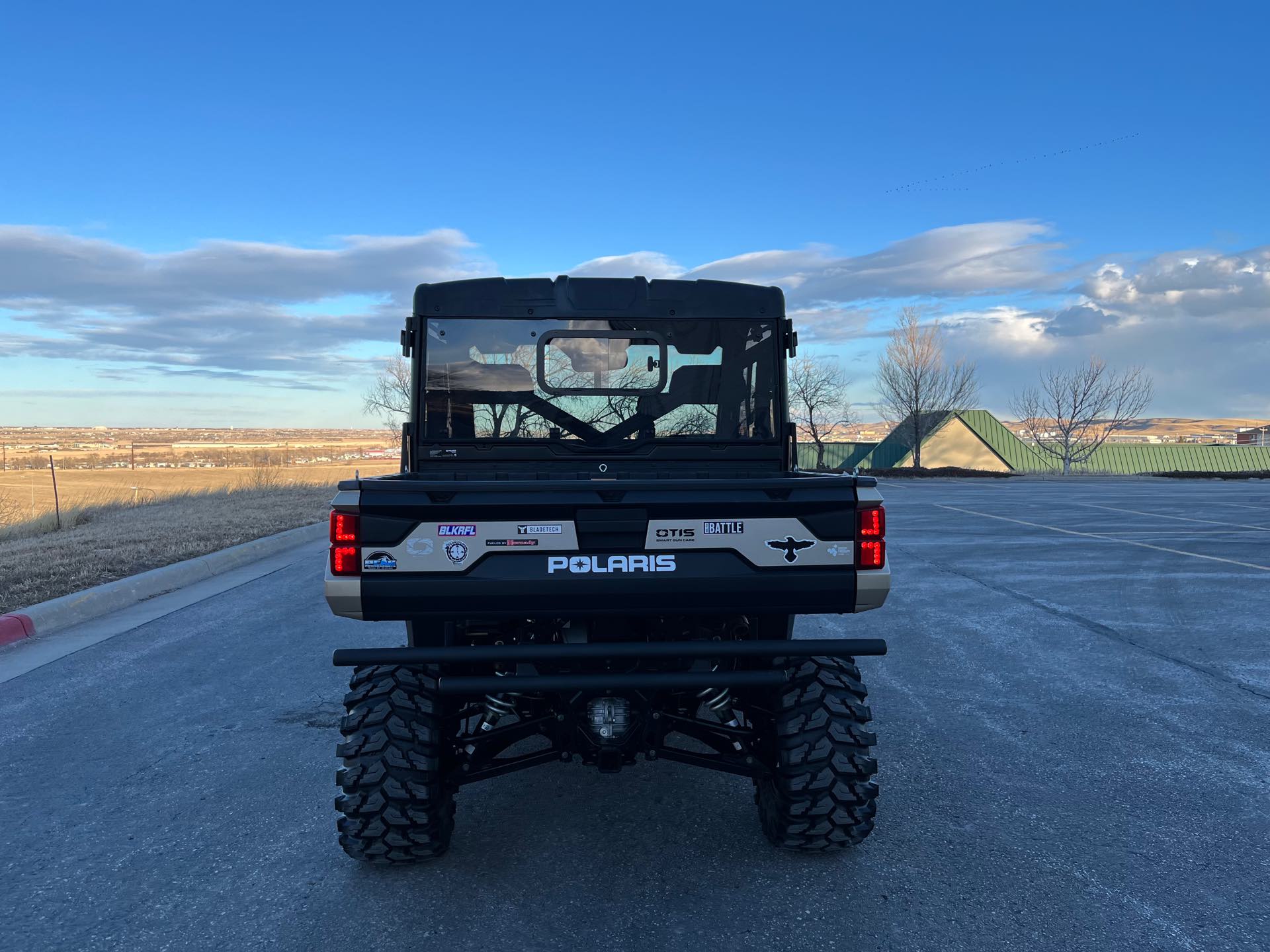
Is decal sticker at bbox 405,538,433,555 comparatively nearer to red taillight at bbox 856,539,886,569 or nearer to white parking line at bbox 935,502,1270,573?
red taillight at bbox 856,539,886,569

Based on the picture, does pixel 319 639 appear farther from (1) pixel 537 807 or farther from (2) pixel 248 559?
(2) pixel 248 559

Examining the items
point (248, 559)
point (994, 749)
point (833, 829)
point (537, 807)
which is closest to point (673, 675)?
point (833, 829)

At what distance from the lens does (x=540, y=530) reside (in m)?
3.32

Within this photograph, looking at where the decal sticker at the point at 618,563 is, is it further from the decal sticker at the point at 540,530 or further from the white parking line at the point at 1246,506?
the white parking line at the point at 1246,506

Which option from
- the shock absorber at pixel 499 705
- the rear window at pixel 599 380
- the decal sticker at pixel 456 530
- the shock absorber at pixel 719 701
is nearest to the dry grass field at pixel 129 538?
the rear window at pixel 599 380

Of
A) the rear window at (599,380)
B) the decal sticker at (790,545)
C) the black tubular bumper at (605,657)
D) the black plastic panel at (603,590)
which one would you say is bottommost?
the black tubular bumper at (605,657)

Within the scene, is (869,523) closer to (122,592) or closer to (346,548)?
(346,548)

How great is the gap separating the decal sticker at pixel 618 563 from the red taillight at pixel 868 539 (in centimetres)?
73

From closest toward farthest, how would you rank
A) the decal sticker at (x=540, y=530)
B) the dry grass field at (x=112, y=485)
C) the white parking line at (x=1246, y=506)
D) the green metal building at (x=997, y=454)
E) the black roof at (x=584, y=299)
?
the decal sticker at (x=540, y=530), the black roof at (x=584, y=299), the white parking line at (x=1246, y=506), the dry grass field at (x=112, y=485), the green metal building at (x=997, y=454)

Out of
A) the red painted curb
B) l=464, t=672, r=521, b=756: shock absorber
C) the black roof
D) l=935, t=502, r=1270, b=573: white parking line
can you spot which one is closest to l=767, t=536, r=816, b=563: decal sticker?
l=464, t=672, r=521, b=756: shock absorber

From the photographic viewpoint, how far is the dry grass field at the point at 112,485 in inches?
997

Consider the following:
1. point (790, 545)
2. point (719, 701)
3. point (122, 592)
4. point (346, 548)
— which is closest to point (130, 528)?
point (122, 592)

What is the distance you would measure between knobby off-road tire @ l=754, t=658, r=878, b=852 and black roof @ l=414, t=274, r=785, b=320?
201cm

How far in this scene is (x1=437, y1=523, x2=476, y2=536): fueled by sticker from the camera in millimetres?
3277
